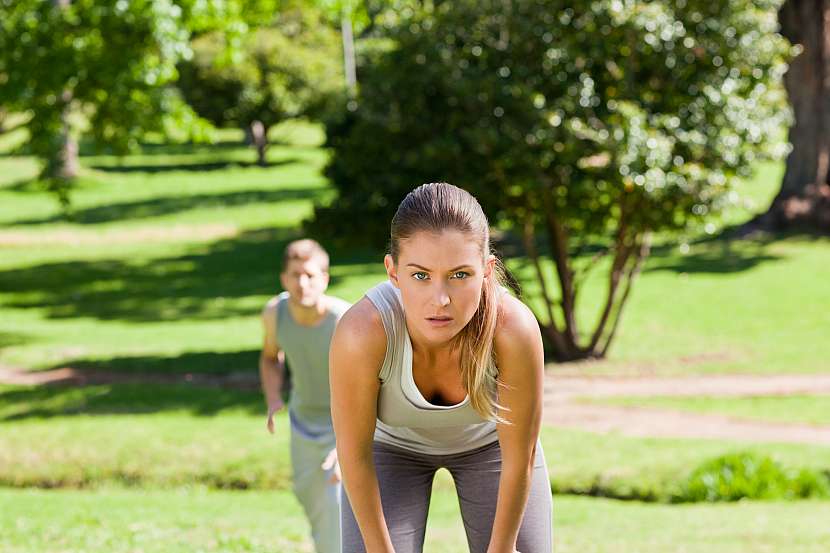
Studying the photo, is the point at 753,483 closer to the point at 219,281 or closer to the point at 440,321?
the point at 440,321

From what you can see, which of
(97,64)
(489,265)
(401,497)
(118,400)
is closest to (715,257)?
(97,64)

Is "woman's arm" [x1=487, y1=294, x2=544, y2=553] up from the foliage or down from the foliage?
up

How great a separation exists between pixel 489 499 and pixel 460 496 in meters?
0.13

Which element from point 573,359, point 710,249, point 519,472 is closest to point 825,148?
point 710,249

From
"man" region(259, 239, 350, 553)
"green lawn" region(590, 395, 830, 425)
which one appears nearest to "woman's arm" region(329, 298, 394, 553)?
"man" region(259, 239, 350, 553)

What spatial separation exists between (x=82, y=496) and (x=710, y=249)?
822 inches

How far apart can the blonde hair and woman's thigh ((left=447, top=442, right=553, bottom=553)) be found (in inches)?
14.8

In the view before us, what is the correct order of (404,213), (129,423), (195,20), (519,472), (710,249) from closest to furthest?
(404,213), (519,472), (129,423), (195,20), (710,249)

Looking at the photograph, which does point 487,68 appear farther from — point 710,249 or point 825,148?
point 825,148

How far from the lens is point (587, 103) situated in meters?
14.7

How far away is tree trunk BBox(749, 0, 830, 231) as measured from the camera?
2762 cm

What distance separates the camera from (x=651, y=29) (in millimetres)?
14555

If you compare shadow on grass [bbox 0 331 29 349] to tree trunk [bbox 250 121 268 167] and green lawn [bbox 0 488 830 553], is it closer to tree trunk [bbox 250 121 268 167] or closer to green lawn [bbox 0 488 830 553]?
green lawn [bbox 0 488 830 553]

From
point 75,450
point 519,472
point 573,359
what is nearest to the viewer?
point 519,472
